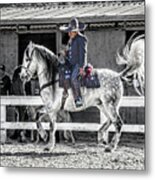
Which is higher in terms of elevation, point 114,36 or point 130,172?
point 114,36

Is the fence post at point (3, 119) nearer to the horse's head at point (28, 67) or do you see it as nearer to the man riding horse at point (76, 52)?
the horse's head at point (28, 67)

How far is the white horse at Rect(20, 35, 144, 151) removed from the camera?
2643mm

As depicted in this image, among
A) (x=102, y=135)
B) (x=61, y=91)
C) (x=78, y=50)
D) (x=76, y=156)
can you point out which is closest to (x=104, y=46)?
(x=78, y=50)

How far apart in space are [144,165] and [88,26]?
2.23 feet

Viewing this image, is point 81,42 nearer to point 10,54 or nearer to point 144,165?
point 10,54

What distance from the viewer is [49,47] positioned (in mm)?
2688

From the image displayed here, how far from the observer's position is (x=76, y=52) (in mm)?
2668

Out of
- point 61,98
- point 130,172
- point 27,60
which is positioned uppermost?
point 27,60

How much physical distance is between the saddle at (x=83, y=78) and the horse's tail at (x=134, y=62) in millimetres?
129

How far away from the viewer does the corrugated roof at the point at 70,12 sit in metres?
2.61

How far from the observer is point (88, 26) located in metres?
2.64

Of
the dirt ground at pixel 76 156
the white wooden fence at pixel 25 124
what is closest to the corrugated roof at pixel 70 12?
the white wooden fence at pixel 25 124

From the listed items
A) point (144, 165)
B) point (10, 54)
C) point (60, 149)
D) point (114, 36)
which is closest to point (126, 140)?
point (144, 165)

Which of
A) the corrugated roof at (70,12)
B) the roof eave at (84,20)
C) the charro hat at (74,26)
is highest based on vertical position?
the corrugated roof at (70,12)
